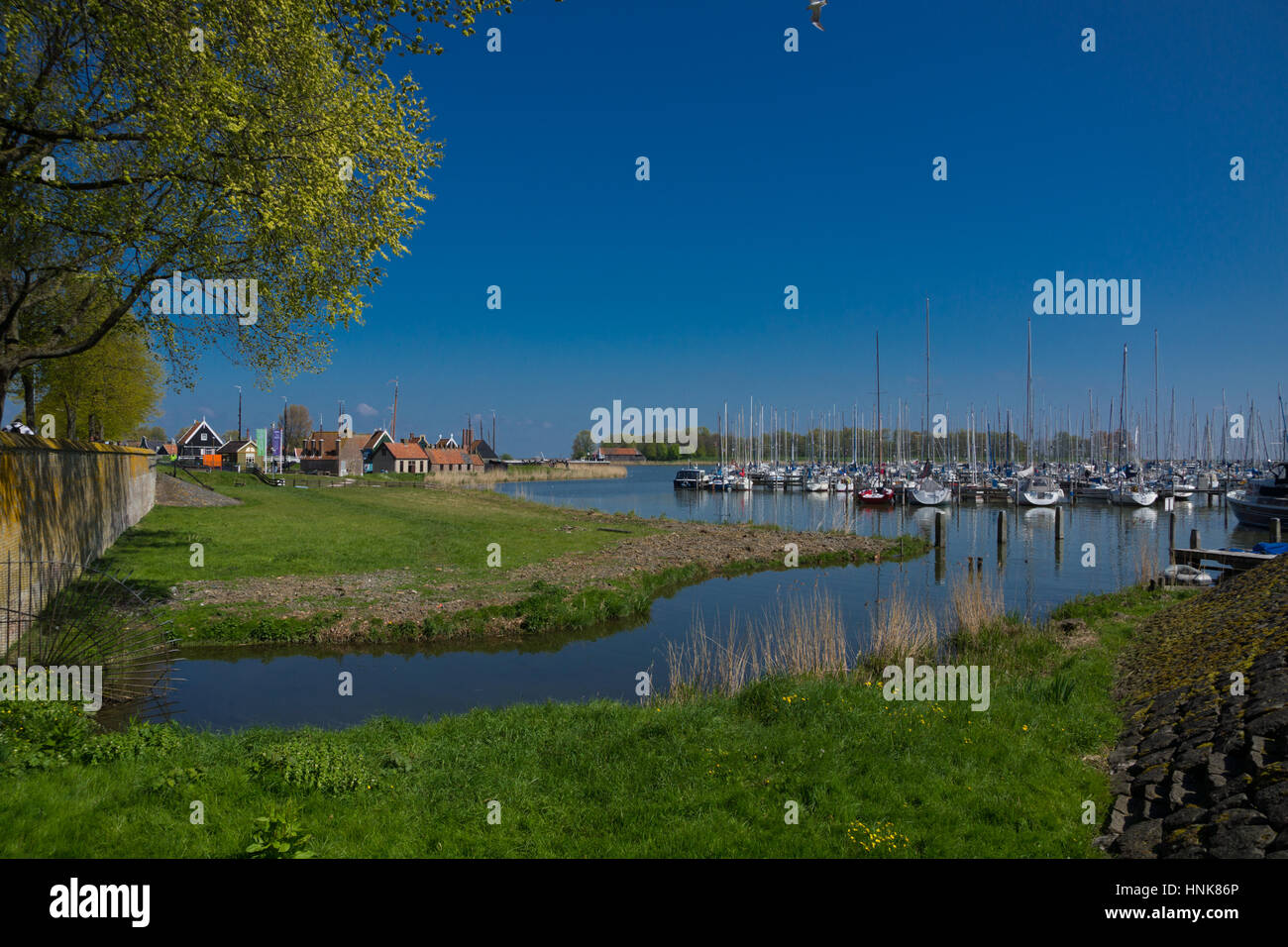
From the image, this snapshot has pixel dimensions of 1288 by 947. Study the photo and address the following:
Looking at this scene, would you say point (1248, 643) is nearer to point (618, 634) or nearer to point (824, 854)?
point (824, 854)

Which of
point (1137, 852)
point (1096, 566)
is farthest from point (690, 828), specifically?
point (1096, 566)

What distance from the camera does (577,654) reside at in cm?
1803

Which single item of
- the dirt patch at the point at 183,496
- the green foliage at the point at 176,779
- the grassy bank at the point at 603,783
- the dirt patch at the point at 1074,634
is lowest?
the dirt patch at the point at 1074,634

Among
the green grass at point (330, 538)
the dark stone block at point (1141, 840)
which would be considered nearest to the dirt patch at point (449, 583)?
the green grass at point (330, 538)

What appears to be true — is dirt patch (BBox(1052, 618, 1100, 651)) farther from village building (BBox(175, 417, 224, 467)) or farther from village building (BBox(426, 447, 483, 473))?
village building (BBox(175, 417, 224, 467))

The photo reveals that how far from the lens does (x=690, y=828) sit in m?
6.70

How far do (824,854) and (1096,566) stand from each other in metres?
33.7

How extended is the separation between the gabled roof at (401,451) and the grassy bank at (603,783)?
111642mm

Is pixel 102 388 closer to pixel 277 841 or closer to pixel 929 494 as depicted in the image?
pixel 277 841

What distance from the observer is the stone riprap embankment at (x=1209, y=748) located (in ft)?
19.2

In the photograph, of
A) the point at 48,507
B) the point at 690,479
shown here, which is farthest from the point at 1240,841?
the point at 690,479

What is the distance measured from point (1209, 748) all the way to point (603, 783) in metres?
6.39

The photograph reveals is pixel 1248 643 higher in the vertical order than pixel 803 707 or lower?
higher

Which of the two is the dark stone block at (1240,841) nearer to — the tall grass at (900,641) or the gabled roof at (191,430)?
the tall grass at (900,641)
